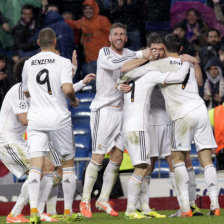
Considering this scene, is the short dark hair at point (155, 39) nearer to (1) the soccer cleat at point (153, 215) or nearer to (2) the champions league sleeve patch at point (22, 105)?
(2) the champions league sleeve patch at point (22, 105)

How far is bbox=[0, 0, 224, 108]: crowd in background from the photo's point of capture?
549 inches

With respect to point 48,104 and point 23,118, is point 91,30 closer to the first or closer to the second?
point 23,118

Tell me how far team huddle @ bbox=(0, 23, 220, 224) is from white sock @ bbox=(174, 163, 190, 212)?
0.5 inches

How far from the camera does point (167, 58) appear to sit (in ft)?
28.6

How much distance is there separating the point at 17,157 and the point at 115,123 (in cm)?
132

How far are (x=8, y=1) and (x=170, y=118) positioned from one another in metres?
7.28

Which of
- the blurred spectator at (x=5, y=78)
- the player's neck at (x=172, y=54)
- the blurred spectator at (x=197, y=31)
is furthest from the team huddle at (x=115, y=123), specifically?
the blurred spectator at (x=197, y=31)

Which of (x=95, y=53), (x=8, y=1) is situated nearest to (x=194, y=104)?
(x=95, y=53)

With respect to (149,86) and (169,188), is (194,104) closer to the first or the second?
(149,86)

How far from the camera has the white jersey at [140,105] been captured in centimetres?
868

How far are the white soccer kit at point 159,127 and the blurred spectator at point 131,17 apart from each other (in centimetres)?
536

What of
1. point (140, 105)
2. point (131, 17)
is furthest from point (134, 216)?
point (131, 17)

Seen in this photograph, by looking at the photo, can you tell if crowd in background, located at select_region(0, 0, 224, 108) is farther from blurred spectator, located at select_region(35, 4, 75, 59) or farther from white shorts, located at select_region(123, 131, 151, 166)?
white shorts, located at select_region(123, 131, 151, 166)

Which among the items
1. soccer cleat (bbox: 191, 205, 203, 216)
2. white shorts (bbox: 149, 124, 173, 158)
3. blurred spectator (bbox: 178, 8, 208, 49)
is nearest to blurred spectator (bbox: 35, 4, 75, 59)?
blurred spectator (bbox: 178, 8, 208, 49)
